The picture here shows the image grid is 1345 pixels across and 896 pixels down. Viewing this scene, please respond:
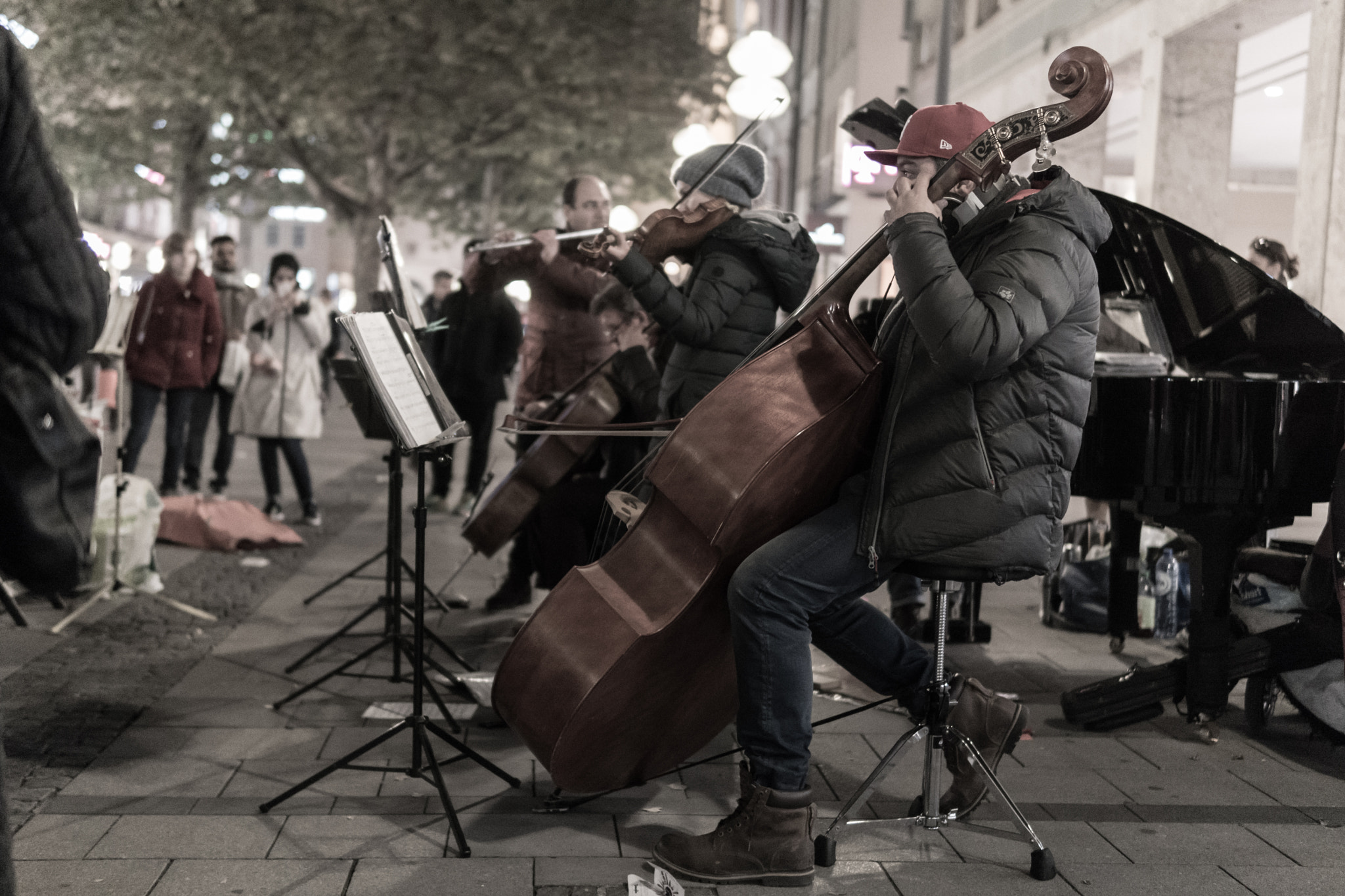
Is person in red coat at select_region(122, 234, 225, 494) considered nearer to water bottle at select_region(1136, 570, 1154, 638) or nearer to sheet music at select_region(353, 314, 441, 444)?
sheet music at select_region(353, 314, 441, 444)

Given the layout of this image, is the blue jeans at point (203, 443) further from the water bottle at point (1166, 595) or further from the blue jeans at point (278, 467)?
the water bottle at point (1166, 595)

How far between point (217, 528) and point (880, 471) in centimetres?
596

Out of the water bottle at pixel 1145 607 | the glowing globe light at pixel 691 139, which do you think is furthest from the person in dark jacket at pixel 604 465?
the glowing globe light at pixel 691 139

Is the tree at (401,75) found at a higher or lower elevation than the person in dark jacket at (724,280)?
higher

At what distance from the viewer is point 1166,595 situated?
6293mm

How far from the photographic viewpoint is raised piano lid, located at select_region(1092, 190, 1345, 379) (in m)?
4.64

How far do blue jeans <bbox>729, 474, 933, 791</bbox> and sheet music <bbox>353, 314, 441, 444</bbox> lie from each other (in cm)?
98

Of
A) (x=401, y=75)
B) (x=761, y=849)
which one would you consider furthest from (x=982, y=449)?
(x=401, y=75)

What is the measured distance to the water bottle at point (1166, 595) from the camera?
6258mm

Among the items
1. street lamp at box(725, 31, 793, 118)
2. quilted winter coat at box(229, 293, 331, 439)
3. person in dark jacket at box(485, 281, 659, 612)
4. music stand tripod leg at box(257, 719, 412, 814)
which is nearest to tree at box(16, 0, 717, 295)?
street lamp at box(725, 31, 793, 118)

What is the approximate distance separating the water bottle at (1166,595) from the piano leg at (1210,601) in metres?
1.48

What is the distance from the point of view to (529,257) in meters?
6.23

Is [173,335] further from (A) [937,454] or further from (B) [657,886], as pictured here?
(A) [937,454]

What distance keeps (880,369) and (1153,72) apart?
896cm
